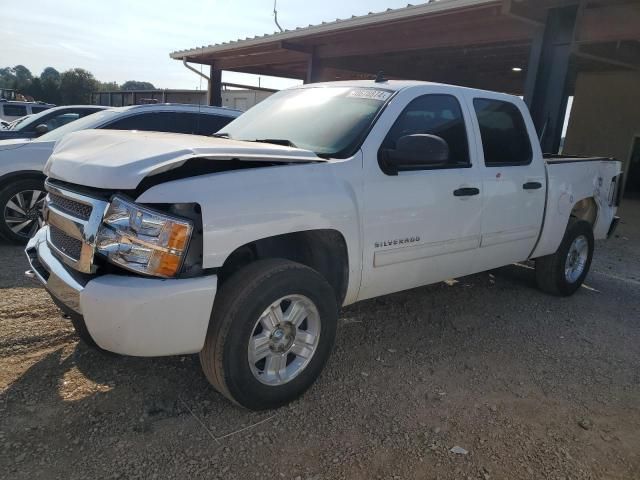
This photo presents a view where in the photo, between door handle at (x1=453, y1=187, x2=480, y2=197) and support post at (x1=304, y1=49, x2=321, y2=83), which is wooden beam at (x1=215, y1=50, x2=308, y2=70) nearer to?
support post at (x1=304, y1=49, x2=321, y2=83)

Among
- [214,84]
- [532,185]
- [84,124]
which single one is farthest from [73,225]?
[214,84]

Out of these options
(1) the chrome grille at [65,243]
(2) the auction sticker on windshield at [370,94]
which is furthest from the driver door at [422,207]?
(1) the chrome grille at [65,243]

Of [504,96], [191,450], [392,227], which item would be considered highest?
[504,96]

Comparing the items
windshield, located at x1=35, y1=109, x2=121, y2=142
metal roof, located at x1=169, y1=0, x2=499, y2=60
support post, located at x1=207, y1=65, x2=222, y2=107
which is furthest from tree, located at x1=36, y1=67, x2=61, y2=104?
windshield, located at x1=35, y1=109, x2=121, y2=142

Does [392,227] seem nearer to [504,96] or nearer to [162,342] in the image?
[162,342]

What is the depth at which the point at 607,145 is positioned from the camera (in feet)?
50.9

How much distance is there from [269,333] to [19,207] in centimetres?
466

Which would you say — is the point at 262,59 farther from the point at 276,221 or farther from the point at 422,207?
the point at 276,221

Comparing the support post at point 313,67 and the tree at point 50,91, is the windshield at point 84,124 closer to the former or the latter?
the support post at point 313,67

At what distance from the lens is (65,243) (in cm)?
296

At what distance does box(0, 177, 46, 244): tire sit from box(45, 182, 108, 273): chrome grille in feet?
10.9

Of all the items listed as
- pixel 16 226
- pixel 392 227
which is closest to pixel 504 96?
pixel 392 227

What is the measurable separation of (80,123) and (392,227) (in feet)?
15.7

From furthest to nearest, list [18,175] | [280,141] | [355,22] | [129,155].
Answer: [355,22]
[18,175]
[280,141]
[129,155]
